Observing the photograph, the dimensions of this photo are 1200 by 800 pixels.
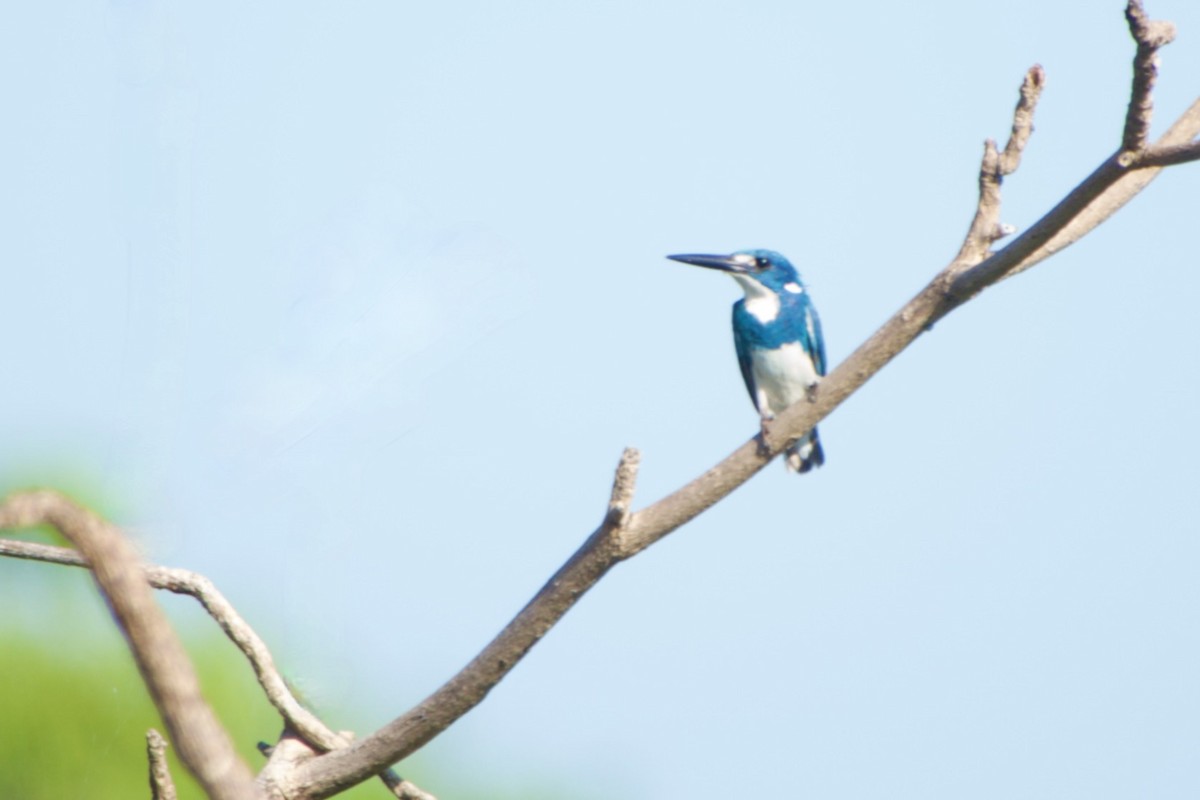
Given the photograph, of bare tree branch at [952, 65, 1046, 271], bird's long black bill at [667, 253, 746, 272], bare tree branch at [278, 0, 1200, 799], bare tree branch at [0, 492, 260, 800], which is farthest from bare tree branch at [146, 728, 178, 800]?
bird's long black bill at [667, 253, 746, 272]

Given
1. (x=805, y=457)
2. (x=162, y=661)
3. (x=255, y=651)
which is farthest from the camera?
(x=805, y=457)

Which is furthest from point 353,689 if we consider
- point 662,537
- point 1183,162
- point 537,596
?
point 1183,162

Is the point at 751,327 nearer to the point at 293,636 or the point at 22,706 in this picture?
the point at 293,636

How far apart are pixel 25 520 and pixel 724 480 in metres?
1.46

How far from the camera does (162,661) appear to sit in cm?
126

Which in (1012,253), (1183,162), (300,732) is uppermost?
(1183,162)

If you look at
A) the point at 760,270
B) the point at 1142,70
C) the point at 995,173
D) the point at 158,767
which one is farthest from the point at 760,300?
the point at 158,767

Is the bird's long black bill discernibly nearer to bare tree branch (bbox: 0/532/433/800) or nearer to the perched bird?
the perched bird

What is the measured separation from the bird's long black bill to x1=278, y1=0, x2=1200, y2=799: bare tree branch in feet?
8.89

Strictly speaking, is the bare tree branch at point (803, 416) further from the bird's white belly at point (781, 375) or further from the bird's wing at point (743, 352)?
the bird's wing at point (743, 352)

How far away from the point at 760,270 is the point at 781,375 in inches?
19.8

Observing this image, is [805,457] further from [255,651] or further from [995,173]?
[255,651]

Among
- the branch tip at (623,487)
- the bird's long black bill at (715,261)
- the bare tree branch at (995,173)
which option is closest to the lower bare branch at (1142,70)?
the bare tree branch at (995,173)

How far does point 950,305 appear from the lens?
2.74 metres
